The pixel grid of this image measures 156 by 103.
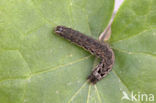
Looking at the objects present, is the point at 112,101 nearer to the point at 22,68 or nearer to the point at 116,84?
the point at 116,84

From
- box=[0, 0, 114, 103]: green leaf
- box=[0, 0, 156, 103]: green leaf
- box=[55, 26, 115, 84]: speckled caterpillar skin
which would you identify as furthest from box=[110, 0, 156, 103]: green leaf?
box=[0, 0, 114, 103]: green leaf

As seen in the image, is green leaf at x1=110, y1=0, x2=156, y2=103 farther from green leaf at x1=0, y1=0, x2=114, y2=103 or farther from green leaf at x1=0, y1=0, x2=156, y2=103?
green leaf at x1=0, y1=0, x2=114, y2=103

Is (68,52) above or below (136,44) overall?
below

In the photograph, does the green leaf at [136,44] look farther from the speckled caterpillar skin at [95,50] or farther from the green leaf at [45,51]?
the green leaf at [45,51]

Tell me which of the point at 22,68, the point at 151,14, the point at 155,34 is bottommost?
the point at 22,68

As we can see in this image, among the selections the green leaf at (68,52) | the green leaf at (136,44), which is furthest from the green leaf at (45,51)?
the green leaf at (136,44)

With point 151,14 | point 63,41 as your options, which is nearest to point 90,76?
point 63,41

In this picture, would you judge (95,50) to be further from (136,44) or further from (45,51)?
(45,51)

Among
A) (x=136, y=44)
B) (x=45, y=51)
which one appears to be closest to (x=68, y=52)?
(x=45, y=51)
